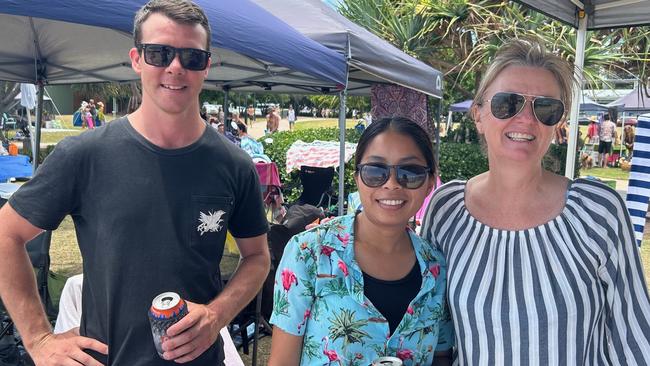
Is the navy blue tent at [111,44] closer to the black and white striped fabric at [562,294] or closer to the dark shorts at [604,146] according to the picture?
the black and white striped fabric at [562,294]

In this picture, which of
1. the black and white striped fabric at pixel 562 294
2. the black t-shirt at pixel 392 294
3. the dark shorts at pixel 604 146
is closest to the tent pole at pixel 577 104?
the black and white striped fabric at pixel 562 294

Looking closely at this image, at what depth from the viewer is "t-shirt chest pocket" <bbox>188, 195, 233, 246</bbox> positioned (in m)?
1.64

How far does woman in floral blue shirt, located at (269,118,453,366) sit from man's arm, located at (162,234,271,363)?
207 millimetres

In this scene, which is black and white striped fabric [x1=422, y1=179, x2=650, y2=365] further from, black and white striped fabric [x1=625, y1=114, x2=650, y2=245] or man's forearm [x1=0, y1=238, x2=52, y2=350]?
black and white striped fabric [x1=625, y1=114, x2=650, y2=245]

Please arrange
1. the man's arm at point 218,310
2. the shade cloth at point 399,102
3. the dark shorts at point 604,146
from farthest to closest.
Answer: the dark shorts at point 604,146, the shade cloth at point 399,102, the man's arm at point 218,310

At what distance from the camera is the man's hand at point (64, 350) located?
1511 mm

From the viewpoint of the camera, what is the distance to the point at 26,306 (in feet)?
5.11

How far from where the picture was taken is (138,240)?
1580 millimetres

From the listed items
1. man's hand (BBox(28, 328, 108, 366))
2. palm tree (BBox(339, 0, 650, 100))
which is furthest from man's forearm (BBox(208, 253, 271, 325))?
palm tree (BBox(339, 0, 650, 100))

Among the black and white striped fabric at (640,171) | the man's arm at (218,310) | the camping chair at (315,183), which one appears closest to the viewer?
the man's arm at (218,310)

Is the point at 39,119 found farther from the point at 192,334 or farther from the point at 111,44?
the point at 192,334

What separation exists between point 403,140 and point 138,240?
2.80 feet

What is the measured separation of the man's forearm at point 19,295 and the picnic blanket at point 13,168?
25.0 ft

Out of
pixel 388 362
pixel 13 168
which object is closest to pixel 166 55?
pixel 388 362
